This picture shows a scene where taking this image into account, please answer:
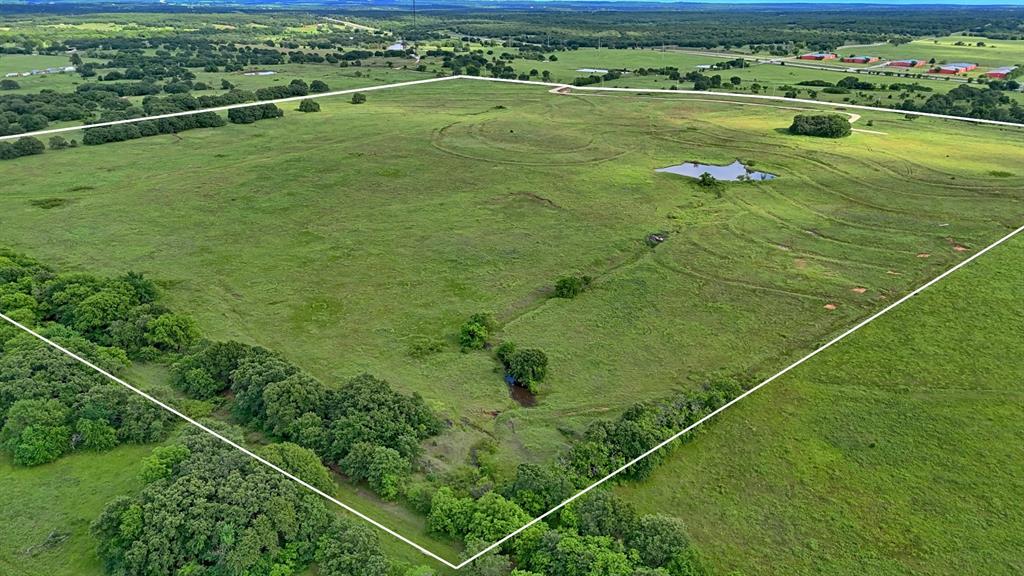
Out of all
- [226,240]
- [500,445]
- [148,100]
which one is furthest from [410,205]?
[148,100]

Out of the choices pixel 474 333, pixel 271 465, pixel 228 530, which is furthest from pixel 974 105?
pixel 228 530

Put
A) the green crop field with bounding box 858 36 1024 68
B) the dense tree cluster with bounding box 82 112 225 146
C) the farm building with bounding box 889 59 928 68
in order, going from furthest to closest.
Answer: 1. the green crop field with bounding box 858 36 1024 68
2. the farm building with bounding box 889 59 928 68
3. the dense tree cluster with bounding box 82 112 225 146

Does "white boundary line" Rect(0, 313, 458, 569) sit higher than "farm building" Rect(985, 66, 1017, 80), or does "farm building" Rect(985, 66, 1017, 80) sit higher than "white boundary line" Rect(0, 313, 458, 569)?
"farm building" Rect(985, 66, 1017, 80)

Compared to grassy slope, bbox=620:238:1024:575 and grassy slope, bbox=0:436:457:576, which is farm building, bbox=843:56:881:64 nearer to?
grassy slope, bbox=620:238:1024:575

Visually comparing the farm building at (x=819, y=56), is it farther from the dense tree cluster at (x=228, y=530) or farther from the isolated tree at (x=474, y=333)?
the dense tree cluster at (x=228, y=530)

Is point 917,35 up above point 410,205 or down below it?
above

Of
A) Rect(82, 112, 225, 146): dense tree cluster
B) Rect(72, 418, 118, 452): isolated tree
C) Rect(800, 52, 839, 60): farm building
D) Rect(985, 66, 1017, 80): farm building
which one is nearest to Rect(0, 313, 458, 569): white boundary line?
Rect(72, 418, 118, 452): isolated tree

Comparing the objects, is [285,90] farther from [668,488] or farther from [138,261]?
[668,488]
